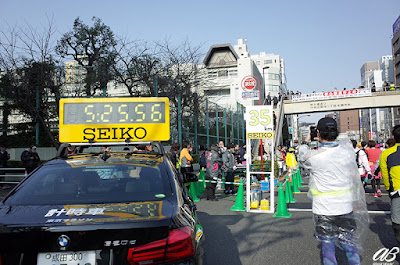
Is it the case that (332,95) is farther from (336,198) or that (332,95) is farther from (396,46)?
(396,46)

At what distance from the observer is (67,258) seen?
7.47 feet

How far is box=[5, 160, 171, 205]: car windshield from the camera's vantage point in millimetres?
3059

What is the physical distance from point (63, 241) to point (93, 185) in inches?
43.9

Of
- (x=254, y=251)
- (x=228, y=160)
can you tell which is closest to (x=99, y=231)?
(x=254, y=251)

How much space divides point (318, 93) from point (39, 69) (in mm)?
36657

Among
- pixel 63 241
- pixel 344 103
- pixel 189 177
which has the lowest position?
pixel 63 241

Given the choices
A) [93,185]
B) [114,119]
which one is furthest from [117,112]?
[93,185]

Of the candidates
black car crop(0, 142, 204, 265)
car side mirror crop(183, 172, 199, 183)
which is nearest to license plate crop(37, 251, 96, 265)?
black car crop(0, 142, 204, 265)

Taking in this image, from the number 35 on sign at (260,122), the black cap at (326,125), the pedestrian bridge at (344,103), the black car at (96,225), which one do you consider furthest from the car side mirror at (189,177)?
the pedestrian bridge at (344,103)

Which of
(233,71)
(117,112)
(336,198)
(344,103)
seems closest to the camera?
(336,198)

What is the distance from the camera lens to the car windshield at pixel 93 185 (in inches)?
120

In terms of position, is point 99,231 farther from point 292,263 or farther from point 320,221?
point 292,263

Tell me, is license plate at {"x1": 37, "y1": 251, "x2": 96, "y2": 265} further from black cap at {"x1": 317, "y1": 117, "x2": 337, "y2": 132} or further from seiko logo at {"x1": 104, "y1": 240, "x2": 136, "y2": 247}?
black cap at {"x1": 317, "y1": 117, "x2": 337, "y2": 132}

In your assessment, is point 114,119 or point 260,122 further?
point 260,122
